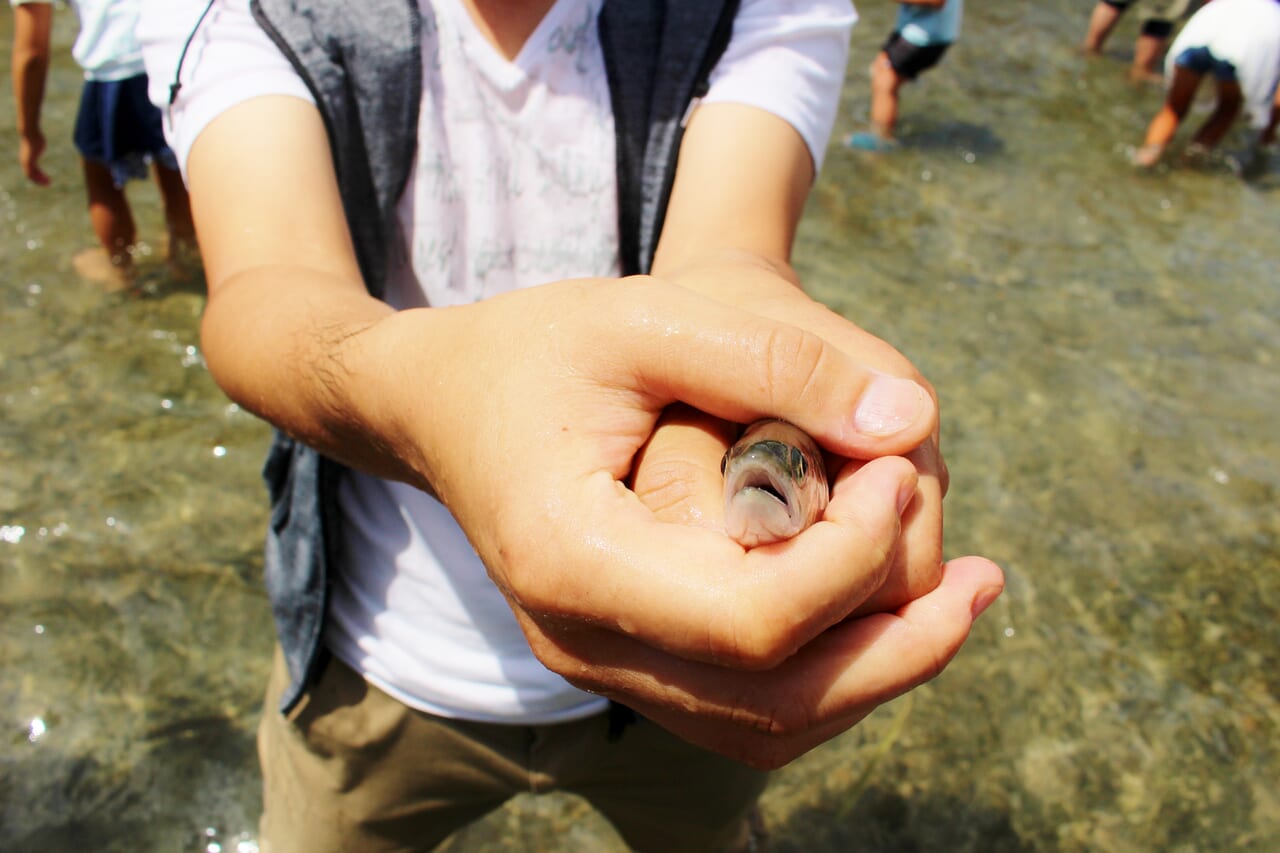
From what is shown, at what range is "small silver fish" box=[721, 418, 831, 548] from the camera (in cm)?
123

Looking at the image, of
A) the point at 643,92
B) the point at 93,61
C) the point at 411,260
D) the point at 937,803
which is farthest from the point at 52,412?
the point at 937,803

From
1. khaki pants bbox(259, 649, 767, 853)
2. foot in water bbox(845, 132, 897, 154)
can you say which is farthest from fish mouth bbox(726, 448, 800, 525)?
foot in water bbox(845, 132, 897, 154)

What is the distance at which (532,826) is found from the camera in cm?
345

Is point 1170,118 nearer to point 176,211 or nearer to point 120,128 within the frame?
point 176,211

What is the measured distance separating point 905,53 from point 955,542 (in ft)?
16.7

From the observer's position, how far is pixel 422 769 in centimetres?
224

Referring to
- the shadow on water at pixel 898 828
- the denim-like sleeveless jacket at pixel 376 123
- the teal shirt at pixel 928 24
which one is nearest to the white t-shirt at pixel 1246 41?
the teal shirt at pixel 928 24

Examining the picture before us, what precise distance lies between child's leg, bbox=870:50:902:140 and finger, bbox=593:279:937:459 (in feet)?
25.1

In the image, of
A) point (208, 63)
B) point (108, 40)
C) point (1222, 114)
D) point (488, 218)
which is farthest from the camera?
point (1222, 114)

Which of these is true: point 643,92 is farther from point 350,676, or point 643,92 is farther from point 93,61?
point 93,61

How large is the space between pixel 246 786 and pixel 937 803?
2.54 meters

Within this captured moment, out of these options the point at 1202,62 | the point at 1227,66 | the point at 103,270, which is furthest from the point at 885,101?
the point at 103,270

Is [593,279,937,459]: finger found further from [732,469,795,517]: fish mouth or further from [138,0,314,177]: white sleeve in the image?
[138,0,314,177]: white sleeve

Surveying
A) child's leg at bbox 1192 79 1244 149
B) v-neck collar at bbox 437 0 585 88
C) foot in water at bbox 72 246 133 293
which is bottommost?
foot in water at bbox 72 246 133 293
